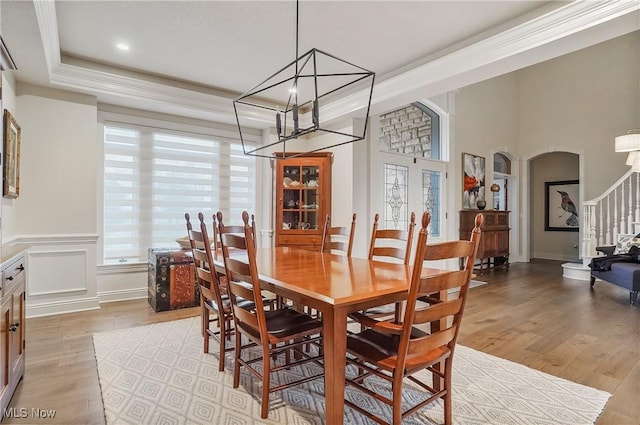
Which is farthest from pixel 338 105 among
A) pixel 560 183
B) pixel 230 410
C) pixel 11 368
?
pixel 560 183

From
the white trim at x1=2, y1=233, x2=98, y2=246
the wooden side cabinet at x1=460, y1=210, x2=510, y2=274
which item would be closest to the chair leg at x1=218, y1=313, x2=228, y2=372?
the white trim at x1=2, y1=233, x2=98, y2=246

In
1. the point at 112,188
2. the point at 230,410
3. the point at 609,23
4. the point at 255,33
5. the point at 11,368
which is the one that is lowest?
the point at 230,410

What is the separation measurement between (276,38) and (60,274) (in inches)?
131

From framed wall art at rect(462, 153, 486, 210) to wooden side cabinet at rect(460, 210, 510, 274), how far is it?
0.30 meters

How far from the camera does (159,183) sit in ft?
15.0

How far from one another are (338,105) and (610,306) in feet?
13.5

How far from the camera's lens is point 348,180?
467 cm

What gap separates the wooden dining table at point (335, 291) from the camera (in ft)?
4.98

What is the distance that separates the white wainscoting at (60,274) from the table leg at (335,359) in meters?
3.47

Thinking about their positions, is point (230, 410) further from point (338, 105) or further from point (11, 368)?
point (338, 105)

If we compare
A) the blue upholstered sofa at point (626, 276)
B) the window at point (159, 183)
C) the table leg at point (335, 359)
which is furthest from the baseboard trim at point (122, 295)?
the blue upholstered sofa at point (626, 276)

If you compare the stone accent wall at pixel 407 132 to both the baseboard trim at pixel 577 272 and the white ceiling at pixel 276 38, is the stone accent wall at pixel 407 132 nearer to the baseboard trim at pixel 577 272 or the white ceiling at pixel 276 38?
the white ceiling at pixel 276 38

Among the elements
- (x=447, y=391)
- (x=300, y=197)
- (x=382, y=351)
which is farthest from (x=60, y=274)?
(x=447, y=391)

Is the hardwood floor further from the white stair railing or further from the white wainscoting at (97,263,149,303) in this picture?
the white stair railing
